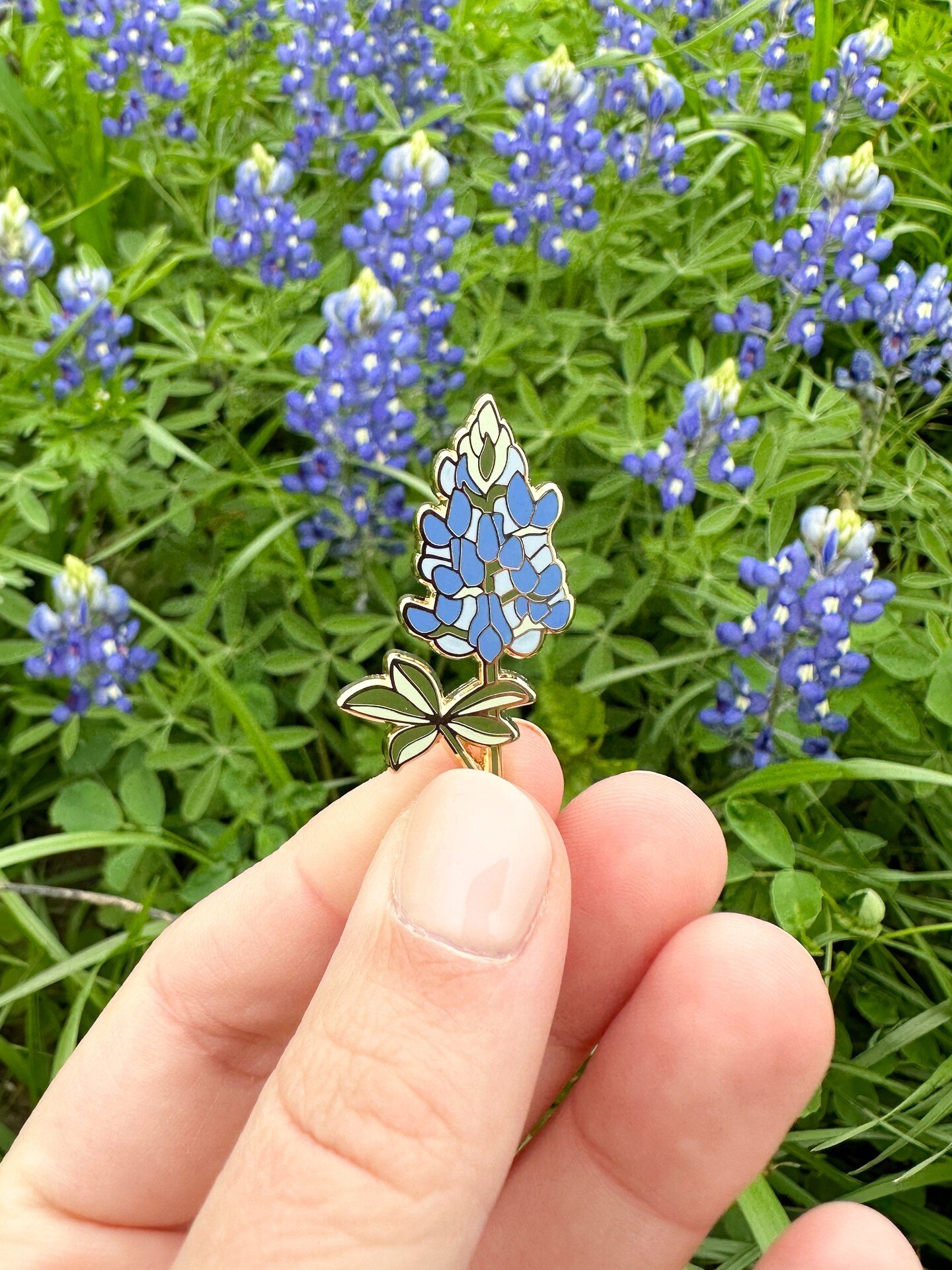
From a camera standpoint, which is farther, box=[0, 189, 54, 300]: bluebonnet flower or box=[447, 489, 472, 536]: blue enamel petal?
box=[0, 189, 54, 300]: bluebonnet flower

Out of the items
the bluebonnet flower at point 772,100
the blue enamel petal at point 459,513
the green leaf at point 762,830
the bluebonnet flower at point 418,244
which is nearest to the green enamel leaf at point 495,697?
the blue enamel petal at point 459,513

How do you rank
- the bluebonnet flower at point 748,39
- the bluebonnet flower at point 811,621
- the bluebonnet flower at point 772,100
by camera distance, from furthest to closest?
the bluebonnet flower at point 748,39 < the bluebonnet flower at point 772,100 < the bluebonnet flower at point 811,621

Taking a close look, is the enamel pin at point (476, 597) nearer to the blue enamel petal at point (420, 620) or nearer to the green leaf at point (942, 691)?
the blue enamel petal at point (420, 620)

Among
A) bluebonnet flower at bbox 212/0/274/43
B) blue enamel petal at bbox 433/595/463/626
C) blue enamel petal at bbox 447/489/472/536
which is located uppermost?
bluebonnet flower at bbox 212/0/274/43

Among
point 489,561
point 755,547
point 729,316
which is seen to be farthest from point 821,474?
point 489,561

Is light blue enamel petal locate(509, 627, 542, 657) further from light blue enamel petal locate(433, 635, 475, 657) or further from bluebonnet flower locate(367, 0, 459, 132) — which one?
bluebonnet flower locate(367, 0, 459, 132)

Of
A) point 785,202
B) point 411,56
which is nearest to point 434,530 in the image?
point 785,202

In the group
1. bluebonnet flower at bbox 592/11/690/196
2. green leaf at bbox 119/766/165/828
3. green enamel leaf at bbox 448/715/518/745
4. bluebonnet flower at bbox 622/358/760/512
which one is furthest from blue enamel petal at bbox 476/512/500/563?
bluebonnet flower at bbox 592/11/690/196

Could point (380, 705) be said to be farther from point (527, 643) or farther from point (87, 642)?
point (87, 642)
